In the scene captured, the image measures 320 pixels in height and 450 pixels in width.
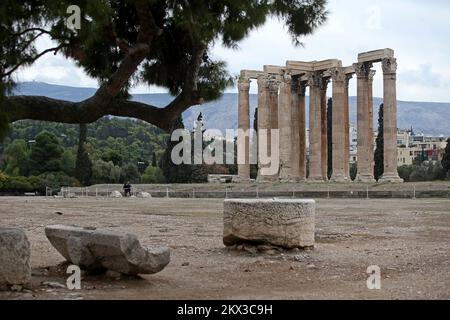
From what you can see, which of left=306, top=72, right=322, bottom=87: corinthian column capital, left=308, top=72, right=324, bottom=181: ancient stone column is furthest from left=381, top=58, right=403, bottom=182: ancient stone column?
left=306, top=72, right=322, bottom=87: corinthian column capital

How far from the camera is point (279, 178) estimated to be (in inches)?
1804

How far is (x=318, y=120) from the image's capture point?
4594 cm

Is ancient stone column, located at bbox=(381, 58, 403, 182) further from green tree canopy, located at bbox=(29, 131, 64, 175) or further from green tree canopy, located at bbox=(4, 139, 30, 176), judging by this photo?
green tree canopy, located at bbox=(4, 139, 30, 176)

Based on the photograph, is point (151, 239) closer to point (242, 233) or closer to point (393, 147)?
point (242, 233)

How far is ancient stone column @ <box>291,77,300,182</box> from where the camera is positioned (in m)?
47.3

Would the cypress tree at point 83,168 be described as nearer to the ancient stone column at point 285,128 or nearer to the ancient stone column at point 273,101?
the ancient stone column at point 273,101

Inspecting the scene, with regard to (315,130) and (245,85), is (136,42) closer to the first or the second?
(315,130)

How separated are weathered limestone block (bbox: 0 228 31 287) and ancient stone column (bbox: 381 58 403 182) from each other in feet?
117

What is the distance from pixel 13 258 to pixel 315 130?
40058 millimetres

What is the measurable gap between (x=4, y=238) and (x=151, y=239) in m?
6.18

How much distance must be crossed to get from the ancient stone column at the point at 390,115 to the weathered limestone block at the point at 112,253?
113 ft

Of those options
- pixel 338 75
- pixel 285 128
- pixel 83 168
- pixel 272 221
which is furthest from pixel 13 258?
pixel 83 168

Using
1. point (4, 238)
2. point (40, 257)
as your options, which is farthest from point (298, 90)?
point (4, 238)

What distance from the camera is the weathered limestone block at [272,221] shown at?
34.6 feet
